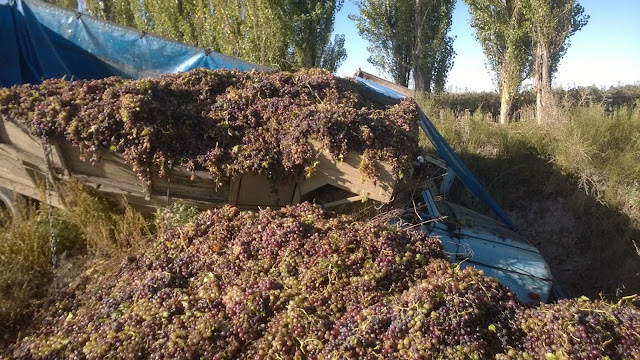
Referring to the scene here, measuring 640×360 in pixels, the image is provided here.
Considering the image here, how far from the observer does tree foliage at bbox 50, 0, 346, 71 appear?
1089 centimetres

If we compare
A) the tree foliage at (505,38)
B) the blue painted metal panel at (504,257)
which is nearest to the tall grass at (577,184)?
the blue painted metal panel at (504,257)

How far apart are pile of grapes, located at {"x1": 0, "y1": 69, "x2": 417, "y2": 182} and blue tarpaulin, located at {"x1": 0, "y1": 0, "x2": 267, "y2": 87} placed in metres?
2.87

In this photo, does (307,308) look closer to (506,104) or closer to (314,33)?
(314,33)

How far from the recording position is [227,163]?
13.2 feet

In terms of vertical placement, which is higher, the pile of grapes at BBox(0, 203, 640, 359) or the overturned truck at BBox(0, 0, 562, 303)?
the overturned truck at BBox(0, 0, 562, 303)

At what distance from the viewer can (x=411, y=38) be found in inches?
576

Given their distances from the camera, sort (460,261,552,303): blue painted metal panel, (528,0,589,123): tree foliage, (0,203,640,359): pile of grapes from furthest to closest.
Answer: (528,0,589,123): tree foliage < (460,261,552,303): blue painted metal panel < (0,203,640,359): pile of grapes

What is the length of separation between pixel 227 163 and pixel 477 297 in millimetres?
2502

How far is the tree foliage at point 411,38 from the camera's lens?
14.1 metres

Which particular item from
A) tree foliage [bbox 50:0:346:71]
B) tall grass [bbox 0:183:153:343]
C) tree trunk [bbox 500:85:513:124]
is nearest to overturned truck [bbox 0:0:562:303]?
tall grass [bbox 0:183:153:343]

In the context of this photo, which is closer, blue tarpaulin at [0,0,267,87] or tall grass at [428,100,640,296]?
tall grass at [428,100,640,296]

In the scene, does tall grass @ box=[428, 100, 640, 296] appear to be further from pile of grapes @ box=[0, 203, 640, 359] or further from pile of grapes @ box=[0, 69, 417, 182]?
pile of grapes @ box=[0, 203, 640, 359]

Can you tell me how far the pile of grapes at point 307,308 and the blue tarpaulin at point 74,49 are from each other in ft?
15.5

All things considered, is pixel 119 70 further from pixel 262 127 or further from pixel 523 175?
pixel 523 175
